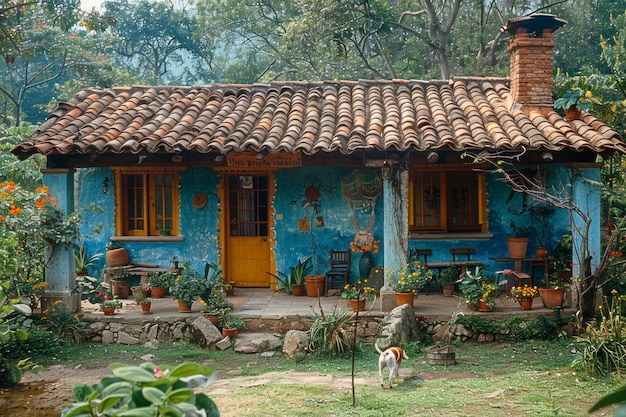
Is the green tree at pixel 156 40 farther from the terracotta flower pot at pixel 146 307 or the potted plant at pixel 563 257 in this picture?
the potted plant at pixel 563 257

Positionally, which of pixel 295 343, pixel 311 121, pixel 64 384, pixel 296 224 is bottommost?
pixel 64 384

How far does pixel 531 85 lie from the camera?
35.3 ft

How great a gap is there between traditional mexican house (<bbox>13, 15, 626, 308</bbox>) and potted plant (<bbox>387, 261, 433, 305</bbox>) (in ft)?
0.51

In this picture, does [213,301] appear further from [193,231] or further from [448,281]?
[448,281]

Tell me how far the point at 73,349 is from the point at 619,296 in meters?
7.88

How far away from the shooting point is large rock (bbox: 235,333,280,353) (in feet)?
30.9

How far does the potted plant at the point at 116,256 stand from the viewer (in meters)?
11.9

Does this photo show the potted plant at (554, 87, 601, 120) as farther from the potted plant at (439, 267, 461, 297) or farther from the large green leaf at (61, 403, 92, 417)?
the large green leaf at (61, 403, 92, 417)

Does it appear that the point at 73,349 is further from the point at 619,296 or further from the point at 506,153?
the point at 619,296

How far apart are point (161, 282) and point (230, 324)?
215cm

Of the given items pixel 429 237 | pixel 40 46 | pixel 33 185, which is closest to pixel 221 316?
pixel 429 237

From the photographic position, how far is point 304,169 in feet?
39.3

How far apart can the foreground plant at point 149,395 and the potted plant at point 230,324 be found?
7826mm

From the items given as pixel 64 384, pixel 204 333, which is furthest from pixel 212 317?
pixel 64 384
